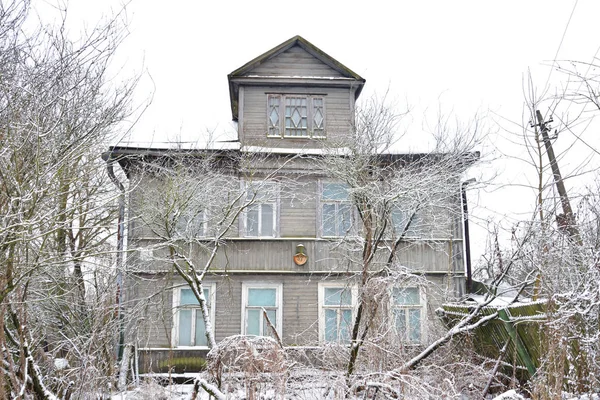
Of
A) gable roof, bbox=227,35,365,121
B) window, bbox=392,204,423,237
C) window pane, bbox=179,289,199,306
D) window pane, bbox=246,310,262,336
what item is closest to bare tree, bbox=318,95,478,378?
window, bbox=392,204,423,237

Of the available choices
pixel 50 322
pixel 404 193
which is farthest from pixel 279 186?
pixel 50 322

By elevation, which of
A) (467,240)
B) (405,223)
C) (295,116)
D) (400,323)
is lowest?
(400,323)

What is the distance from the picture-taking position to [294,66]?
1596 cm

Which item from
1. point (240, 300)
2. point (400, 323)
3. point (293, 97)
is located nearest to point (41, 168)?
point (400, 323)

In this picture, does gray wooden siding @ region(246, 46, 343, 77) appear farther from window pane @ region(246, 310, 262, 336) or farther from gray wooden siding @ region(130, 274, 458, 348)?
window pane @ region(246, 310, 262, 336)

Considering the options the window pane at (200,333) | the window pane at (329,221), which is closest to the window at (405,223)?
the window pane at (329,221)

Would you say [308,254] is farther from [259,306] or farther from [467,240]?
[467,240]

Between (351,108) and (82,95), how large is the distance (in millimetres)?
8442

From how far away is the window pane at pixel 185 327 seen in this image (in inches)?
557

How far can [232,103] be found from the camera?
17.4 metres

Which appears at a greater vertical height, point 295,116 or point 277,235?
point 295,116

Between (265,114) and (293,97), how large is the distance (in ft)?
3.05

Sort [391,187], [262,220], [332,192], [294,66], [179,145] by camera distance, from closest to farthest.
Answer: [391,187] < [179,145] < [262,220] < [332,192] < [294,66]

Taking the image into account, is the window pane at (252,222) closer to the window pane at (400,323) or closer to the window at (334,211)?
the window at (334,211)
